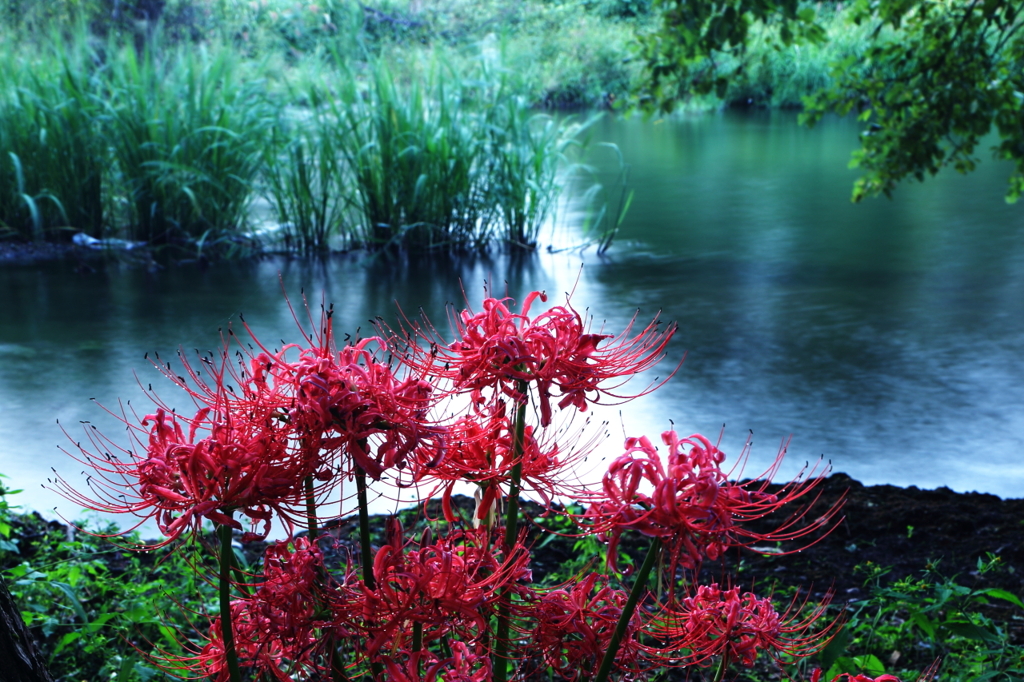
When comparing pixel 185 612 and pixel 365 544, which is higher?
pixel 365 544

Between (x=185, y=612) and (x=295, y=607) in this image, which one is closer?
(x=295, y=607)

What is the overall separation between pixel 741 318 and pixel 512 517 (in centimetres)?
302

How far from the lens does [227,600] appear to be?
70 centimetres

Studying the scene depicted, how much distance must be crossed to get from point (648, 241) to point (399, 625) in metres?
4.64

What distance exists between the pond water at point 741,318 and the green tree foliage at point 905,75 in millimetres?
665

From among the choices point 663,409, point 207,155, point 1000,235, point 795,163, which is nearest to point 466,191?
point 207,155

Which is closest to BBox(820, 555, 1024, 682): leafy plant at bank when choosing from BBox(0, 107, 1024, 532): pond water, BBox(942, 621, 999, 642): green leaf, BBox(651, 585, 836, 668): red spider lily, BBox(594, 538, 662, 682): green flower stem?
BBox(942, 621, 999, 642): green leaf

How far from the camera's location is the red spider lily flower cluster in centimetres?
64

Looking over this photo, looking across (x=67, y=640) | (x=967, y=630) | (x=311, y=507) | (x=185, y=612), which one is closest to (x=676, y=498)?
(x=311, y=507)

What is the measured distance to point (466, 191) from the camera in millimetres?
4277

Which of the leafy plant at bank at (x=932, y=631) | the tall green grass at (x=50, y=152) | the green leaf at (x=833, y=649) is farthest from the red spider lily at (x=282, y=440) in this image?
the tall green grass at (x=50, y=152)

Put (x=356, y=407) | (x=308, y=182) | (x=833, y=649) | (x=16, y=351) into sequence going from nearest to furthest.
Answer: (x=356, y=407), (x=833, y=649), (x=16, y=351), (x=308, y=182)

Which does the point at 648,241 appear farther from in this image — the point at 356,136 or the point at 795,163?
the point at 795,163

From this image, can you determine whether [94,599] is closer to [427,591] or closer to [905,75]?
[427,591]
